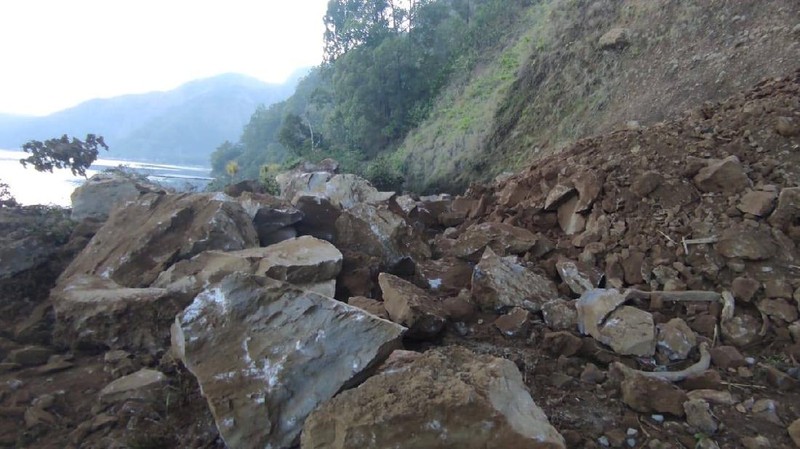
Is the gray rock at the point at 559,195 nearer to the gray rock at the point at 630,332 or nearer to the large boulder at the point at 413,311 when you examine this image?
the gray rock at the point at 630,332

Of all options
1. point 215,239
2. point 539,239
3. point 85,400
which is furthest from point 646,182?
point 85,400

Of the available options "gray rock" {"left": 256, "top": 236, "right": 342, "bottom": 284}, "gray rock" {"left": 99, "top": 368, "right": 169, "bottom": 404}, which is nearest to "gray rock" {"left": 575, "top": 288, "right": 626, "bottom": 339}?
"gray rock" {"left": 256, "top": 236, "right": 342, "bottom": 284}

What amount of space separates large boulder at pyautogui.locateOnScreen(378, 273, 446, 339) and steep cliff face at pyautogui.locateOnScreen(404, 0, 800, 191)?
5247 mm

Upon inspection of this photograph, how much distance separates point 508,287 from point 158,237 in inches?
115

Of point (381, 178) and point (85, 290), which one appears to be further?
point (381, 178)

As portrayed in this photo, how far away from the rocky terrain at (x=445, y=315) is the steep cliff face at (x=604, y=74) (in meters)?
2.38

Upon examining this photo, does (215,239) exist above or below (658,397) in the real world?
above

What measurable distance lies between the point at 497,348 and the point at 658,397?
3.12ft

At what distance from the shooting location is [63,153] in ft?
29.0

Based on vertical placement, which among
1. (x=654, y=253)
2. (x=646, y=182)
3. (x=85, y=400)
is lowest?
(x=85, y=400)

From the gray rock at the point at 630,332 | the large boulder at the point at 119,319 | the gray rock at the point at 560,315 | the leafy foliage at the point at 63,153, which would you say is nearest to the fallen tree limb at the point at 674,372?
the gray rock at the point at 630,332

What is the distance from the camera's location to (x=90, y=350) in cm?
303

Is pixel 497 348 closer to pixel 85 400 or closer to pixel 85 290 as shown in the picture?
pixel 85 400

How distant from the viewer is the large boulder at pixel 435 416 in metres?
1.74
